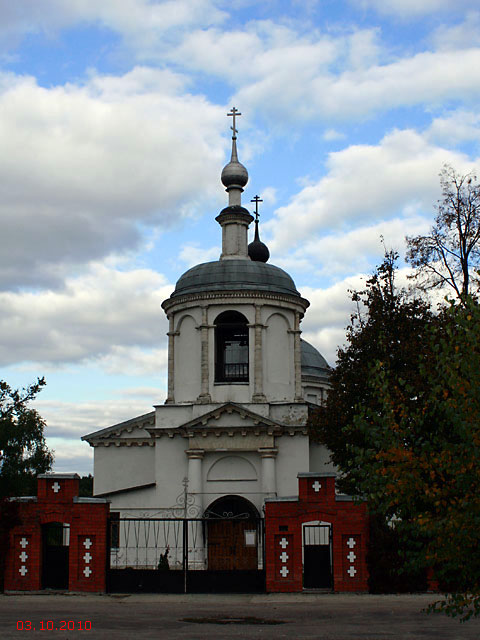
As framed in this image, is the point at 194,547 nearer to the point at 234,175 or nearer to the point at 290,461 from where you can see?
the point at 290,461

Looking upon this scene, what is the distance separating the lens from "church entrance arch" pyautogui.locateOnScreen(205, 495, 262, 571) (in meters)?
29.9

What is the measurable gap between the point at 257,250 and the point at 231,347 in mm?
16625

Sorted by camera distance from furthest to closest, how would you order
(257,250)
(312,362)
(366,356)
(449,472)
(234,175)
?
(312,362), (257,250), (234,175), (366,356), (449,472)

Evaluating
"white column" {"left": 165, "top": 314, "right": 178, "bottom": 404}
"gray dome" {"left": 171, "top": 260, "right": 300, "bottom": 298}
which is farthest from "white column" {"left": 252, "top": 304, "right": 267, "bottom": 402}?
"white column" {"left": 165, "top": 314, "right": 178, "bottom": 404}

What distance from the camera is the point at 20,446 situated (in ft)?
139

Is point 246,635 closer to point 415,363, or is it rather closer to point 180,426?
point 415,363

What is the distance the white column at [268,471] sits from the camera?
103ft

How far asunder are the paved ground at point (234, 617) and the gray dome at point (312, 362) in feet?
107

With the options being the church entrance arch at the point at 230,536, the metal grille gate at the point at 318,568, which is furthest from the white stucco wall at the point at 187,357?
the metal grille gate at the point at 318,568

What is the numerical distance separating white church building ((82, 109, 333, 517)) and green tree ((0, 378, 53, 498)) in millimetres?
4401

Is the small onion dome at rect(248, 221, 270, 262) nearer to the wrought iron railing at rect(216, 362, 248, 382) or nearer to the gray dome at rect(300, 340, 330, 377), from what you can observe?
the gray dome at rect(300, 340, 330, 377)

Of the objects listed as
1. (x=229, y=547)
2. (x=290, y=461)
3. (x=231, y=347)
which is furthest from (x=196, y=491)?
(x=231, y=347)

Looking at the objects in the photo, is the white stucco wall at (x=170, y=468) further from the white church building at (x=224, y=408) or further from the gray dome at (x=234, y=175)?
the gray dome at (x=234, y=175)

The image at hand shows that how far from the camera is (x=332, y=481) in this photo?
68.7 ft
